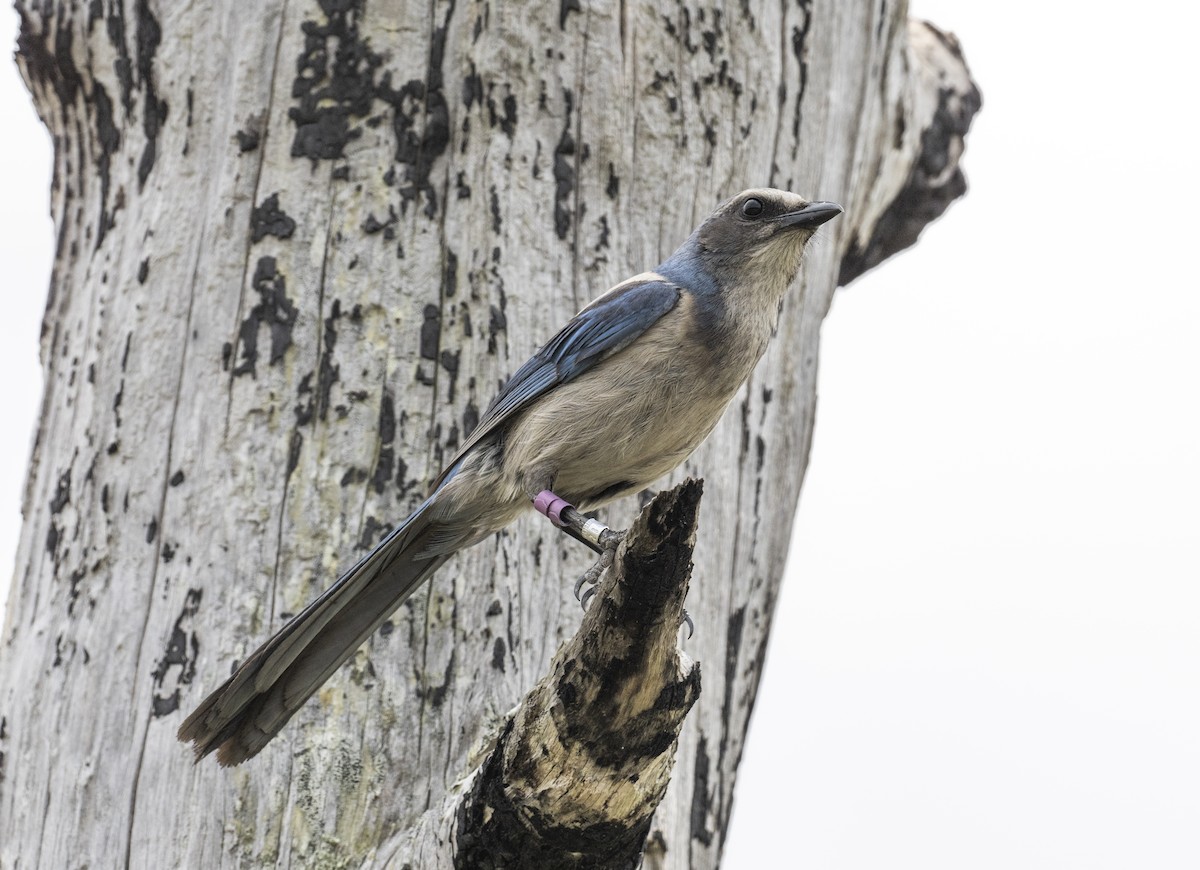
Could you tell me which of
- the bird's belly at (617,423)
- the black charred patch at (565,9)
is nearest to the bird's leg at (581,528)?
the bird's belly at (617,423)

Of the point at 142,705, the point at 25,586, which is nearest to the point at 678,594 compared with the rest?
the point at 142,705

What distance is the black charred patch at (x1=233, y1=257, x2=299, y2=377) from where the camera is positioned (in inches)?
147

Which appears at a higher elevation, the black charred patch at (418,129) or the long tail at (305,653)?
the black charred patch at (418,129)

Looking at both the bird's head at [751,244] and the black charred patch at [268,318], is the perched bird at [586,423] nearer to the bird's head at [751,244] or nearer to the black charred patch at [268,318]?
the bird's head at [751,244]

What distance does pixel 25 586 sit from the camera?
154 inches

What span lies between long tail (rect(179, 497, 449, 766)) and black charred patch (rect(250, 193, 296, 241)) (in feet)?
3.16

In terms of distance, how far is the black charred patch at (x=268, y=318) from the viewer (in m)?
3.74

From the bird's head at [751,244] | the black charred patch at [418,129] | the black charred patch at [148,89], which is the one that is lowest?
the bird's head at [751,244]

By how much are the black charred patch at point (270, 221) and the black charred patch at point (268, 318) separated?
0.08 m

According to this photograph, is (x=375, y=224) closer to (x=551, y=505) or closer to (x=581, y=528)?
(x=551, y=505)

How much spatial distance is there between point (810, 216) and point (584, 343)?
73cm

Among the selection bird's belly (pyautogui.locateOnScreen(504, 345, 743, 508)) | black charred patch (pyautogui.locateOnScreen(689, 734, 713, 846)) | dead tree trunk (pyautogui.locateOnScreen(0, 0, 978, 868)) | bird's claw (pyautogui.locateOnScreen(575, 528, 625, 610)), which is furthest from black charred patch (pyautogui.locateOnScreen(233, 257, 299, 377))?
black charred patch (pyautogui.locateOnScreen(689, 734, 713, 846))

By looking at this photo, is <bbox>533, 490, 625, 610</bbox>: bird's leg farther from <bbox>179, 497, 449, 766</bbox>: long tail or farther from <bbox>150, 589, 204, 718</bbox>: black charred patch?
<bbox>150, 589, 204, 718</bbox>: black charred patch

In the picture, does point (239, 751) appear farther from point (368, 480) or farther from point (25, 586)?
point (25, 586)
